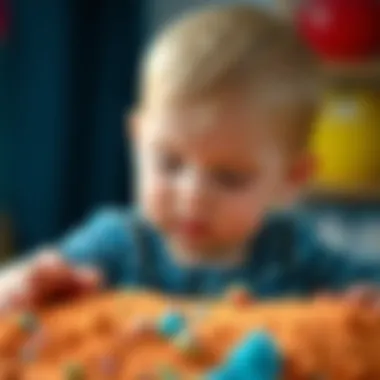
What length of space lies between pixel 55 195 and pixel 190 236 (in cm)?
86

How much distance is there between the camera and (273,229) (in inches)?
42.0

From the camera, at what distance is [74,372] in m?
0.70

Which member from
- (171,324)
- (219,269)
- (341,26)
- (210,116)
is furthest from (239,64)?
(341,26)

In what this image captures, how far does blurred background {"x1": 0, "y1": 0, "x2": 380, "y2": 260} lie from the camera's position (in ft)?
5.47

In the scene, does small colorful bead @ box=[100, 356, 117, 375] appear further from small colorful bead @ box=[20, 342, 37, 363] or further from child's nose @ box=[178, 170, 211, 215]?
child's nose @ box=[178, 170, 211, 215]

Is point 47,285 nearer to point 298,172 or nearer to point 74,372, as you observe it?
point 74,372

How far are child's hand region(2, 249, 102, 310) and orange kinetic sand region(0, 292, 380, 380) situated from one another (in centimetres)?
4

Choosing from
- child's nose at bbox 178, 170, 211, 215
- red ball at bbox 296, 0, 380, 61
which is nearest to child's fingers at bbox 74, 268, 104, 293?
child's nose at bbox 178, 170, 211, 215

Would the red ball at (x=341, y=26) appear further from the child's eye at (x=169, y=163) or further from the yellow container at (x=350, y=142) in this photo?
the child's eye at (x=169, y=163)

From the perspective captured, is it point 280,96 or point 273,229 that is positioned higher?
point 280,96

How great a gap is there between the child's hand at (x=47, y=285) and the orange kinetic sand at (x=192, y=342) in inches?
1.4

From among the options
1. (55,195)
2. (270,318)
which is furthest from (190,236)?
(55,195)

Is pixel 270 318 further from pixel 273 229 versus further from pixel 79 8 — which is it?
pixel 79 8

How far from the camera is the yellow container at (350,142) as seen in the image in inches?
64.8
